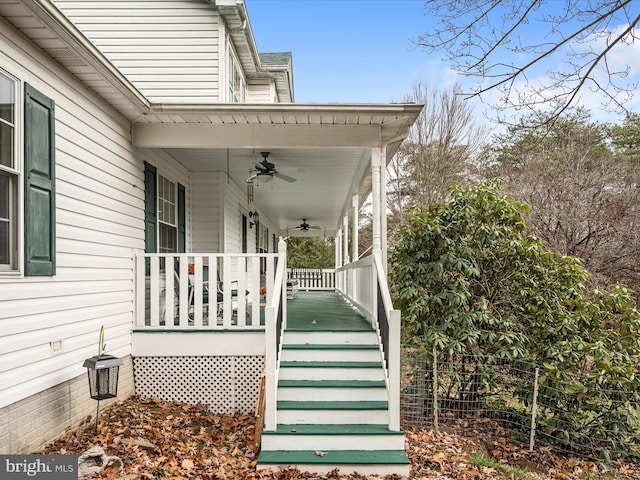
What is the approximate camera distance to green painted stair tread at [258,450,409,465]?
4.33m

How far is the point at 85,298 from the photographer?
4.93m

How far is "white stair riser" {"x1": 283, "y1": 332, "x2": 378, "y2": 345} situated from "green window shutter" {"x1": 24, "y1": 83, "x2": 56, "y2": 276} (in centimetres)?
284

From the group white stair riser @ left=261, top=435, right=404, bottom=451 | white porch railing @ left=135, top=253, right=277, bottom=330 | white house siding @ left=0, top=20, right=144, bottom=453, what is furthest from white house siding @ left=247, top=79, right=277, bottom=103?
white stair riser @ left=261, top=435, right=404, bottom=451

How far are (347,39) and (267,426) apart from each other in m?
7.85

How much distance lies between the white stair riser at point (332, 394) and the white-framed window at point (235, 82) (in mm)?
5923

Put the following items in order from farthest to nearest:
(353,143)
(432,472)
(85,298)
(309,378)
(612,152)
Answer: (612,152) → (353,143) → (309,378) → (85,298) → (432,472)

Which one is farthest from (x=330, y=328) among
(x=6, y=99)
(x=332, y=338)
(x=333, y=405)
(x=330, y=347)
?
(x=6, y=99)

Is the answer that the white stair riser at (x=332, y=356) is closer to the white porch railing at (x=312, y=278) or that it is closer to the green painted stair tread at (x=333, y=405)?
the green painted stair tread at (x=333, y=405)

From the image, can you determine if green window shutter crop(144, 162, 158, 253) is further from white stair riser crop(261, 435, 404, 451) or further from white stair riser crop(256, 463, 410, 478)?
white stair riser crop(256, 463, 410, 478)

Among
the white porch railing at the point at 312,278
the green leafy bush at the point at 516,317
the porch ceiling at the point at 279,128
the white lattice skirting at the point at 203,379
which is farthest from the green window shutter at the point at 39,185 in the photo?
the white porch railing at the point at 312,278

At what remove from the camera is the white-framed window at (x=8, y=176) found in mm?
3689

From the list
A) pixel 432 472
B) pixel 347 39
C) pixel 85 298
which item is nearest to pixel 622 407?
pixel 432 472

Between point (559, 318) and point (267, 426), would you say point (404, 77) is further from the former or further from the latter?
point (267, 426)

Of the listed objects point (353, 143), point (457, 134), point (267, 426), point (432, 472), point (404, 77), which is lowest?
point (432, 472)
